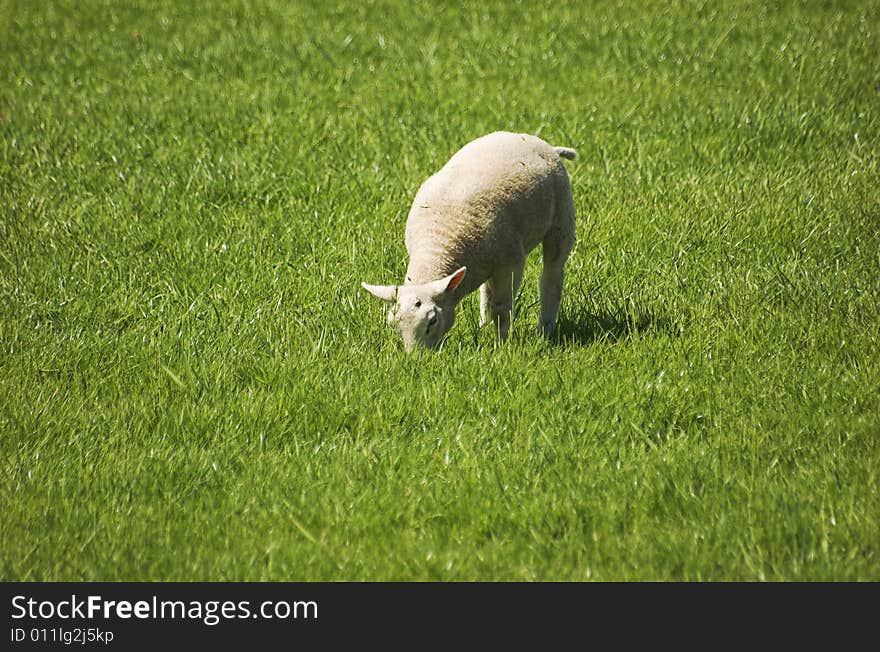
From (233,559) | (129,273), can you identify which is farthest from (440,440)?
(129,273)

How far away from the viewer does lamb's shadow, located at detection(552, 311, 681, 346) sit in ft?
18.9

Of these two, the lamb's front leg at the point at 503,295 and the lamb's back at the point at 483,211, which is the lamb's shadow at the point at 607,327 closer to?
the lamb's front leg at the point at 503,295

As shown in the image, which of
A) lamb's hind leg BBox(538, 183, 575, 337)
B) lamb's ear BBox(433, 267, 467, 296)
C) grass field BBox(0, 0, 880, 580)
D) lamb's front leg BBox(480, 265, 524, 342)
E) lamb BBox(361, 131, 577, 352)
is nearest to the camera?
grass field BBox(0, 0, 880, 580)

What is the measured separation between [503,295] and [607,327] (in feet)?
2.27

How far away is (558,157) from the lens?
5820mm

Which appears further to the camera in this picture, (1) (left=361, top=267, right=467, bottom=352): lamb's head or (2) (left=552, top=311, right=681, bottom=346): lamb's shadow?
(2) (left=552, top=311, right=681, bottom=346): lamb's shadow

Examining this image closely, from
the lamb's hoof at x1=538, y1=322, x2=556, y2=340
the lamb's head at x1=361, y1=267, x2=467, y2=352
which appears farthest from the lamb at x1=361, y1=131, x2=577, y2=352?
the lamb's hoof at x1=538, y1=322, x2=556, y2=340

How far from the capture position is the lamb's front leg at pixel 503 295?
5.55 meters

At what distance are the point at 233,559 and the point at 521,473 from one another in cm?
121

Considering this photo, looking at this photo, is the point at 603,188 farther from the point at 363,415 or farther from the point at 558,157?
the point at 363,415

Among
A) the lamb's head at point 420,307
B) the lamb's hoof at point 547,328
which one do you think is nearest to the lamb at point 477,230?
the lamb's head at point 420,307

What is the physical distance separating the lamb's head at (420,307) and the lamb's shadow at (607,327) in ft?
2.63

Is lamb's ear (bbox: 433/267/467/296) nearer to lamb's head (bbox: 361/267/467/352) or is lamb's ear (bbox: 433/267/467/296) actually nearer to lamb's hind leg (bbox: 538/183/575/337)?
lamb's head (bbox: 361/267/467/352)

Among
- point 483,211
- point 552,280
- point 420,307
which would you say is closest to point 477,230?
point 483,211
